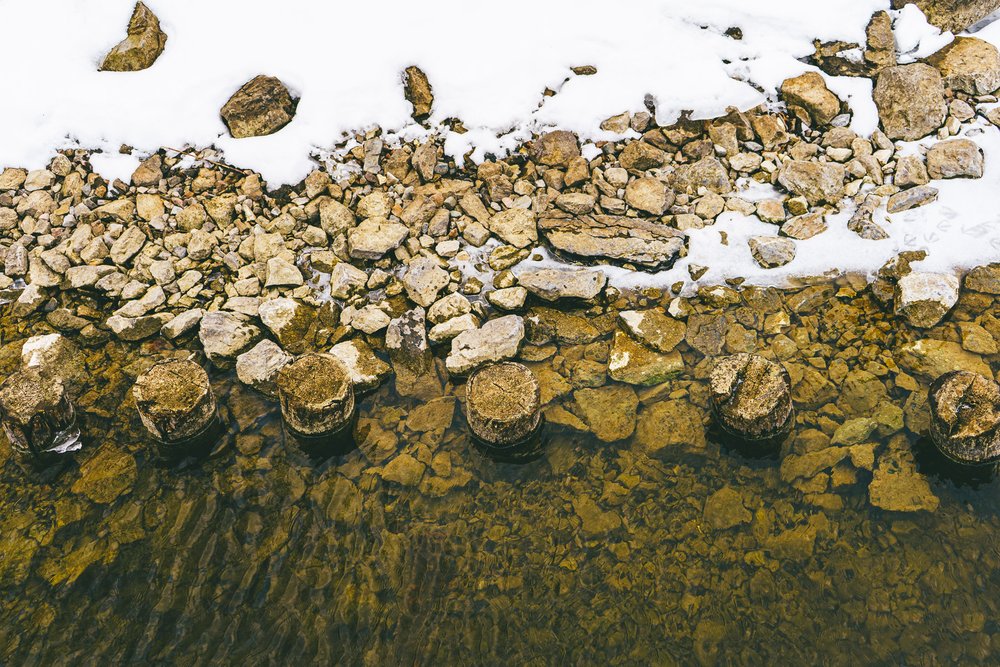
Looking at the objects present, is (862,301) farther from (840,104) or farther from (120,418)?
(120,418)

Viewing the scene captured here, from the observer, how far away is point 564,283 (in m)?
5.47

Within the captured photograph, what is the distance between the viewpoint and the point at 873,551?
4113mm

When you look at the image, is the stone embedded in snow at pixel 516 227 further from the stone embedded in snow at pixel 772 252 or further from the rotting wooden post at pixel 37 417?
the rotting wooden post at pixel 37 417

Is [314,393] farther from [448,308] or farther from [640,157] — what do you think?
[640,157]

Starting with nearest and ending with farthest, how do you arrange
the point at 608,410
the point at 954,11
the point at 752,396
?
the point at 752,396 < the point at 608,410 < the point at 954,11

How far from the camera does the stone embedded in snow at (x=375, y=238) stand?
18.9 ft

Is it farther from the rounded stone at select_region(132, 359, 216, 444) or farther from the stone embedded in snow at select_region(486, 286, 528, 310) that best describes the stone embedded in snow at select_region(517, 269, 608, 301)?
the rounded stone at select_region(132, 359, 216, 444)

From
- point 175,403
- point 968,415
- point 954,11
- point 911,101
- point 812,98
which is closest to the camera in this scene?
point 968,415

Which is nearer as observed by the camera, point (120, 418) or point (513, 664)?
point (513, 664)

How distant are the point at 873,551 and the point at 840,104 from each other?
4.73 metres

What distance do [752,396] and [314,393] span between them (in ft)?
10.7

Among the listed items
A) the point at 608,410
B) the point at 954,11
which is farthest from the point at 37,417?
the point at 954,11

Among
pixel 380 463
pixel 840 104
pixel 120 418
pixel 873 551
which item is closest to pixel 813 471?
pixel 873 551

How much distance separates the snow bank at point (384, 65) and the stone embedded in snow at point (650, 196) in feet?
2.74
